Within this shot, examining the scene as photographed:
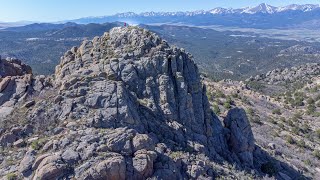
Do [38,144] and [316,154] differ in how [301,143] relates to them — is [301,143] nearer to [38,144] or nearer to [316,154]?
[316,154]

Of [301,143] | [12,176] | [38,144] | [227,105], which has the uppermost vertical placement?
[38,144]

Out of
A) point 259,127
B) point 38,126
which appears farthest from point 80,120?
point 259,127

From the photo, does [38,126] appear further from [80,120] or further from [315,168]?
[315,168]

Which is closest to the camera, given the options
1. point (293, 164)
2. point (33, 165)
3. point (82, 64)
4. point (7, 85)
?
point (33, 165)

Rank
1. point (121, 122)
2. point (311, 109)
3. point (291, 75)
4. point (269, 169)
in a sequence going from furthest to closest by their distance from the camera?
point (291, 75) → point (311, 109) → point (269, 169) → point (121, 122)

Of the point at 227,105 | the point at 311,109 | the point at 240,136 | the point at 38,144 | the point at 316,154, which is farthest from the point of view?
the point at 311,109

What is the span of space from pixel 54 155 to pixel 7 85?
1155 cm

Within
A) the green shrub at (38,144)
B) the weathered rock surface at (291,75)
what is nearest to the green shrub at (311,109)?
the weathered rock surface at (291,75)

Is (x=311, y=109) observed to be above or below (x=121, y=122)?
below

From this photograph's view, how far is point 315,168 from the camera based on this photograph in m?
41.2

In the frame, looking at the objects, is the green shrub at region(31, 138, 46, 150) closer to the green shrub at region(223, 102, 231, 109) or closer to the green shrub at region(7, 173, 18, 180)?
the green shrub at region(7, 173, 18, 180)

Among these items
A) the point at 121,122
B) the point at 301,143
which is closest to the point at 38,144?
the point at 121,122

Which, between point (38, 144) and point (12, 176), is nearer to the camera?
point (12, 176)

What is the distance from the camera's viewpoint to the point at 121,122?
2723 cm
